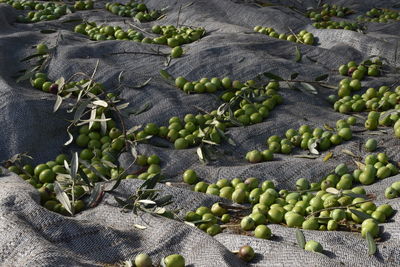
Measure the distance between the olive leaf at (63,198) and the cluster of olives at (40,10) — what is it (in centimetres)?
392

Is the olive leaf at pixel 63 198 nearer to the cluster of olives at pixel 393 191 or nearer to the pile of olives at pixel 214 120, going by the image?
the pile of olives at pixel 214 120

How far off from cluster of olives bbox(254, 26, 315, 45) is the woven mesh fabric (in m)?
0.16

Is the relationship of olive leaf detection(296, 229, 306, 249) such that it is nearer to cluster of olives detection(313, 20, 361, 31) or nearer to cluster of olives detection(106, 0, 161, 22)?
cluster of olives detection(313, 20, 361, 31)

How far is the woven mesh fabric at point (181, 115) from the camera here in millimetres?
2531

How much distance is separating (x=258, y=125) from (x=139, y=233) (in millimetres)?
1815

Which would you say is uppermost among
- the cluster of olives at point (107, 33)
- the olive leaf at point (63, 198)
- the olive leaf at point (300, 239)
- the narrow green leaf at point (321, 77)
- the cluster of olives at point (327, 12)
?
the olive leaf at point (300, 239)

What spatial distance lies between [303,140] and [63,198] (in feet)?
5.80

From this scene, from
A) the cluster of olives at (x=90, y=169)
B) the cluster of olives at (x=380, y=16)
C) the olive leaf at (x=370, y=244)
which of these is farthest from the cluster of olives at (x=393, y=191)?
the cluster of olives at (x=380, y=16)

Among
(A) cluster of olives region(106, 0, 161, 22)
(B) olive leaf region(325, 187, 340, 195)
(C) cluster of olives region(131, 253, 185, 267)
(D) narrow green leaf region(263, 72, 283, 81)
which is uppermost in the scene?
(C) cluster of olives region(131, 253, 185, 267)

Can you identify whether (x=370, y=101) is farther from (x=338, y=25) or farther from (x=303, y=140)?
(x=338, y=25)

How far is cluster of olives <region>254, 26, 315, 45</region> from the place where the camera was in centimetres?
610

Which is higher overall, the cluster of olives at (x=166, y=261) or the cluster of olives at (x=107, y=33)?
the cluster of olives at (x=166, y=261)

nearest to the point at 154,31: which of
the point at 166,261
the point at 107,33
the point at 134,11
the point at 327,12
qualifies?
the point at 107,33

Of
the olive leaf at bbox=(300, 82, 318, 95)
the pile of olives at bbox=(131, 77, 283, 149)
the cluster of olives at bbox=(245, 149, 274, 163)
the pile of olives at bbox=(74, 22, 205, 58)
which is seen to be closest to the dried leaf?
the cluster of olives at bbox=(245, 149, 274, 163)
